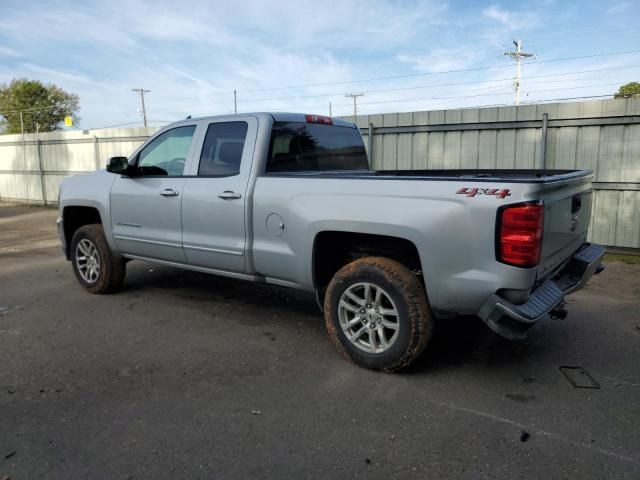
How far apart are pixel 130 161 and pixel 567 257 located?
14.0 feet

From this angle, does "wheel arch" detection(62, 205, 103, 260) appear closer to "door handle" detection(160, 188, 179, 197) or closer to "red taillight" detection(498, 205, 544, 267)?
"door handle" detection(160, 188, 179, 197)

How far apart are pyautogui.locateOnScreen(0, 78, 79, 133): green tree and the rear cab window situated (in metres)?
69.3

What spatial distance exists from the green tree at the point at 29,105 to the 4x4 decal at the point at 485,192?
7154 centimetres

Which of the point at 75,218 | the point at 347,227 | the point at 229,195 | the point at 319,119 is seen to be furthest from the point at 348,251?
the point at 75,218

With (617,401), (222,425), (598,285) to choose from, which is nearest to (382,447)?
(222,425)

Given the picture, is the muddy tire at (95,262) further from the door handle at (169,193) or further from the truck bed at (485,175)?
the truck bed at (485,175)

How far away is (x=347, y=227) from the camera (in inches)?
148

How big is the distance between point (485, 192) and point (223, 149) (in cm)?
250

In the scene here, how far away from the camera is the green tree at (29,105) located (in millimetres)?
65938

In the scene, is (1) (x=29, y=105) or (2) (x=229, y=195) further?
(1) (x=29, y=105)

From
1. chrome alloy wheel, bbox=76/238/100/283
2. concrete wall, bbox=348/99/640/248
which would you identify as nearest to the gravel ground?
chrome alloy wheel, bbox=76/238/100/283

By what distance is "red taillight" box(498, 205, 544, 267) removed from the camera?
3.08 m

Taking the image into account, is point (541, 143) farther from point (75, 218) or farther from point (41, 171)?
point (41, 171)

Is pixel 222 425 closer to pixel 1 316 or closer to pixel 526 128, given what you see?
pixel 1 316
